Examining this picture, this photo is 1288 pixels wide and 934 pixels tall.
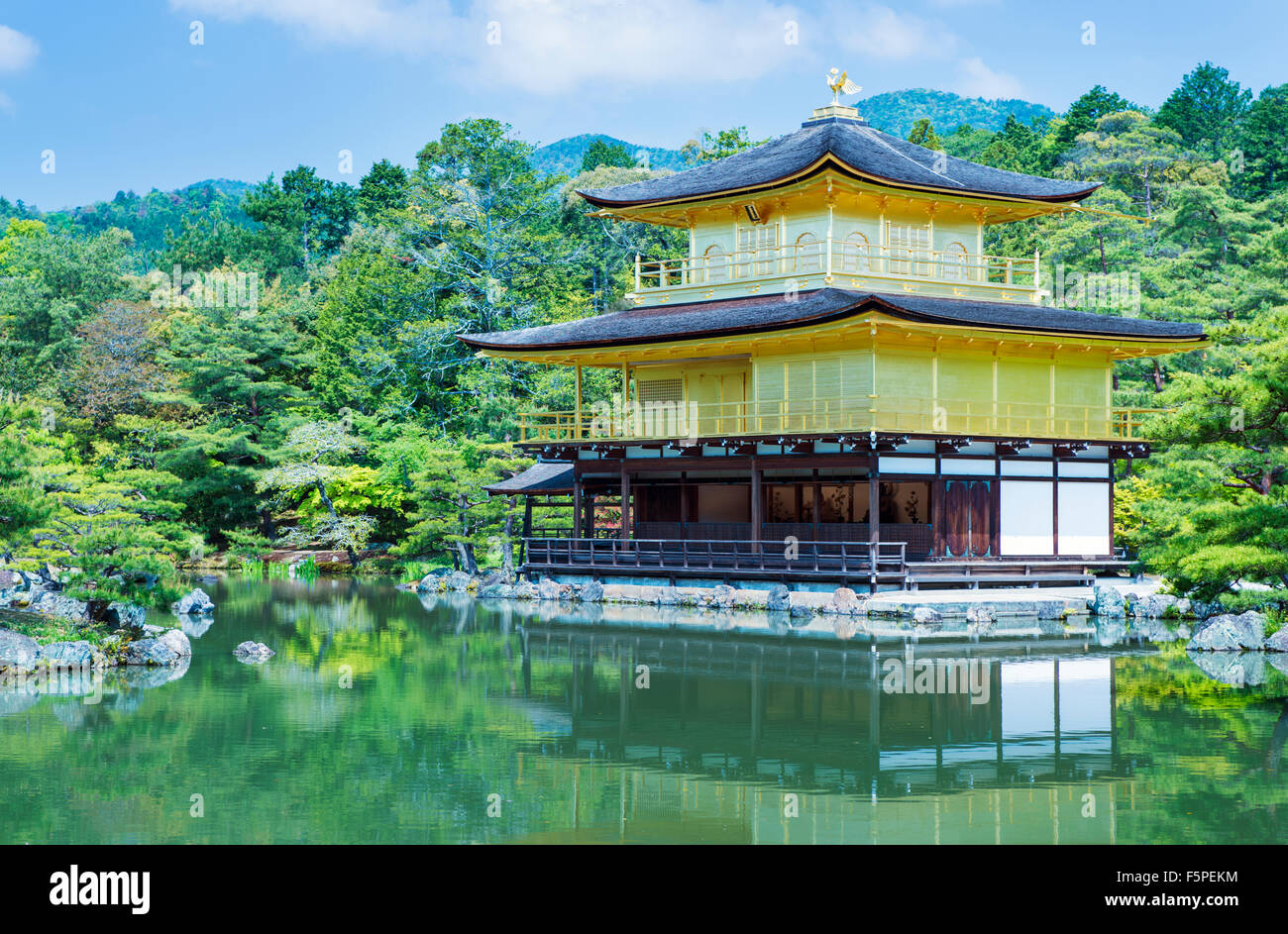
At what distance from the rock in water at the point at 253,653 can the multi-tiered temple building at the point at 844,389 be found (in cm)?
1194

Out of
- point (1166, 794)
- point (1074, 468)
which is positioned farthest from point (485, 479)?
point (1166, 794)

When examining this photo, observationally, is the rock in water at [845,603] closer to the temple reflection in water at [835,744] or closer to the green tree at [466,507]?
the temple reflection in water at [835,744]

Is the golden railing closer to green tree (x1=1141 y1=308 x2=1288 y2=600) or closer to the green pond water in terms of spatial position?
the green pond water

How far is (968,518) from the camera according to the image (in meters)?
31.2

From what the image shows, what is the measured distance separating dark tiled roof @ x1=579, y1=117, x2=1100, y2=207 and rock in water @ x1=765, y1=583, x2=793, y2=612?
991 centimetres

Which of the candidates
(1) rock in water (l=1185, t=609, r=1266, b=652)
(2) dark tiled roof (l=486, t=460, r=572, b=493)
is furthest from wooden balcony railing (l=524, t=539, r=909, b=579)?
(1) rock in water (l=1185, t=609, r=1266, b=652)

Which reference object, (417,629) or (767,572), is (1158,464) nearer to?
(767,572)

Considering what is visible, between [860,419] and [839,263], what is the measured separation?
569 cm

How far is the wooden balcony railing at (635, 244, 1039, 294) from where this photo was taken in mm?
33469

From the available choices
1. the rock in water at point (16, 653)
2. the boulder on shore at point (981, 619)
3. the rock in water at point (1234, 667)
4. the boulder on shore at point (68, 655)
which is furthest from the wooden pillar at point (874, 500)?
the rock in water at point (16, 653)

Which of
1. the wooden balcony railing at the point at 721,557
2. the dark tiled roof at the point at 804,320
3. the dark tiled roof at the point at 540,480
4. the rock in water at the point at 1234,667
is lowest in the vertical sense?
the rock in water at the point at 1234,667

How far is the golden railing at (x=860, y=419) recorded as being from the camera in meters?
30.1

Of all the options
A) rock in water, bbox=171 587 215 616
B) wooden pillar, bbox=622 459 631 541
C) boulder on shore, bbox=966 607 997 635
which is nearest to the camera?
boulder on shore, bbox=966 607 997 635
